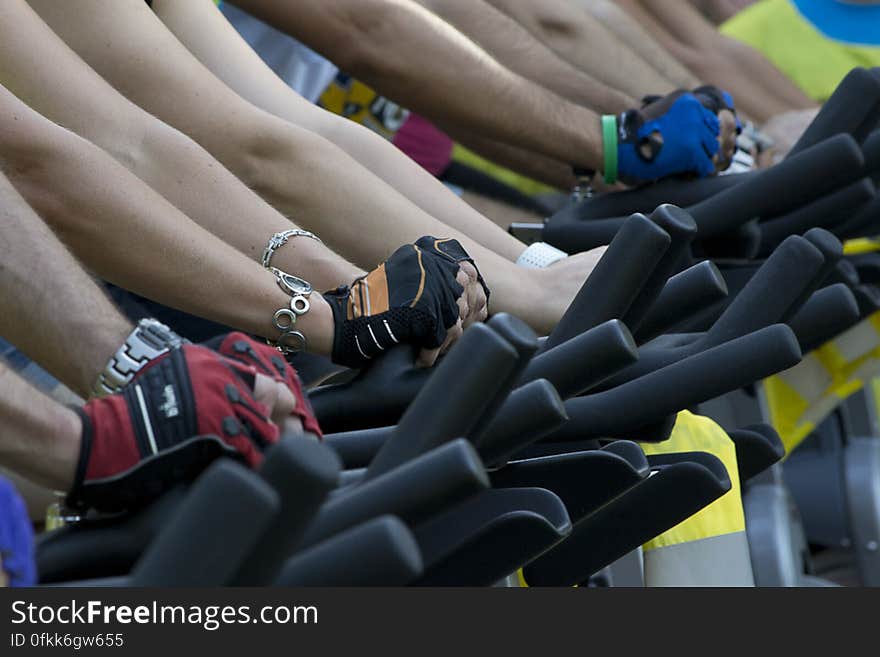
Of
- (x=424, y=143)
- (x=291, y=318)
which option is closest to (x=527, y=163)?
(x=424, y=143)

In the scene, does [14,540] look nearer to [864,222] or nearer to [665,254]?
[665,254]

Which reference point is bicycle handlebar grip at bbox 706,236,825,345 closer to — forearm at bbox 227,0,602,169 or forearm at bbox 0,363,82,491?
forearm at bbox 0,363,82,491

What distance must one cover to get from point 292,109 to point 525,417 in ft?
2.94

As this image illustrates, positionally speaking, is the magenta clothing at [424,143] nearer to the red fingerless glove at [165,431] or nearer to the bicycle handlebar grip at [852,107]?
the bicycle handlebar grip at [852,107]

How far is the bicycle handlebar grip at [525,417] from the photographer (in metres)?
0.76

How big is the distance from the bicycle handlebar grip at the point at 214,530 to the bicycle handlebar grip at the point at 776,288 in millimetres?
542

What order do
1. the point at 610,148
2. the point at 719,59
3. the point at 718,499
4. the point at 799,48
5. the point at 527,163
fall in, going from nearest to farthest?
1. the point at 718,499
2. the point at 610,148
3. the point at 527,163
4. the point at 719,59
5. the point at 799,48

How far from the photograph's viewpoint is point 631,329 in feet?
3.21

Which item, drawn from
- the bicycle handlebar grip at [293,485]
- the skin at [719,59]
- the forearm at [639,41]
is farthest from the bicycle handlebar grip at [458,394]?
the skin at [719,59]

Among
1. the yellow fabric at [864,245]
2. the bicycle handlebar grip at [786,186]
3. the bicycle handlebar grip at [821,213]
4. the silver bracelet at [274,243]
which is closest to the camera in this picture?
the silver bracelet at [274,243]

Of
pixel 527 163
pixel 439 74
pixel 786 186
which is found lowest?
pixel 527 163

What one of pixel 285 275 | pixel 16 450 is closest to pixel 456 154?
pixel 285 275

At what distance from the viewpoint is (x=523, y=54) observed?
7.01 ft

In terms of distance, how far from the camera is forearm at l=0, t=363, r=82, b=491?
2.45 feet
